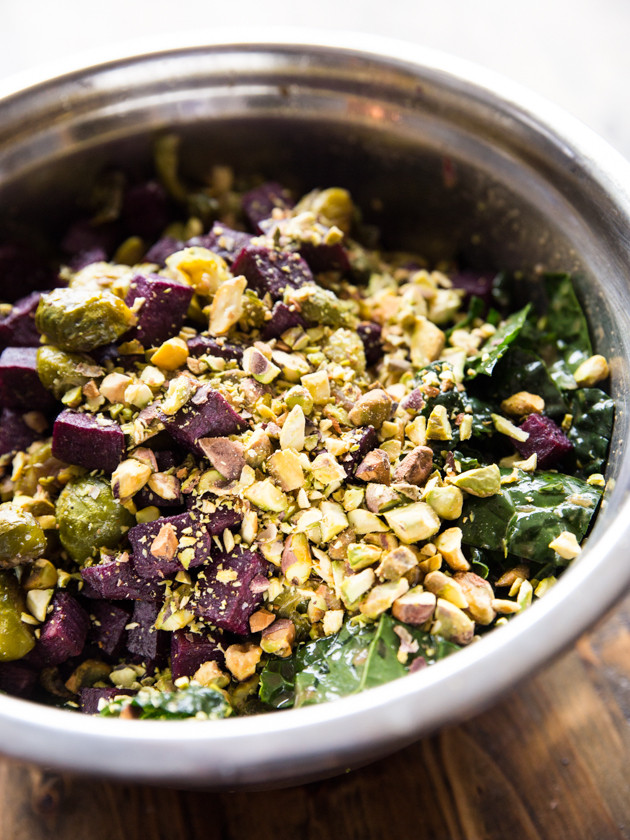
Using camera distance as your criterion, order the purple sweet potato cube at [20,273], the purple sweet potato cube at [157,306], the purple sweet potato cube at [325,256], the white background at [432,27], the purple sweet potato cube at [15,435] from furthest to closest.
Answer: the white background at [432,27]
the purple sweet potato cube at [20,273]
the purple sweet potato cube at [325,256]
the purple sweet potato cube at [15,435]
the purple sweet potato cube at [157,306]

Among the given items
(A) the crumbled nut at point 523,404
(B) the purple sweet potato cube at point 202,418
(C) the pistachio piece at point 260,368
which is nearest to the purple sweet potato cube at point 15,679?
(B) the purple sweet potato cube at point 202,418

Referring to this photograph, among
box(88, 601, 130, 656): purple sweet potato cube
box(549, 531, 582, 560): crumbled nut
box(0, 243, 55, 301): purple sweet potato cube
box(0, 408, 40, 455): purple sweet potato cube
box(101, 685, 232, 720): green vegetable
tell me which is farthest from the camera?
box(0, 243, 55, 301): purple sweet potato cube

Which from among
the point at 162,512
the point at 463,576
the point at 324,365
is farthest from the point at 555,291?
the point at 162,512

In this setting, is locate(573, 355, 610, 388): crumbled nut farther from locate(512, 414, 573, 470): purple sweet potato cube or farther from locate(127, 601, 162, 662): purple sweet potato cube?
locate(127, 601, 162, 662): purple sweet potato cube

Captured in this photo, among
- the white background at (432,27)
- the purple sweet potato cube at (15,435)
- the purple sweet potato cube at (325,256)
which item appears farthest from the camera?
the white background at (432,27)

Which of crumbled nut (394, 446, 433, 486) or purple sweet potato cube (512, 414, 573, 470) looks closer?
crumbled nut (394, 446, 433, 486)

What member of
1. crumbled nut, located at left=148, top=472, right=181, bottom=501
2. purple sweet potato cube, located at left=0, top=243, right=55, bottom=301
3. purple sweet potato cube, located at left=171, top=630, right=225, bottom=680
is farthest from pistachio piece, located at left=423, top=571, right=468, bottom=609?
purple sweet potato cube, located at left=0, top=243, right=55, bottom=301

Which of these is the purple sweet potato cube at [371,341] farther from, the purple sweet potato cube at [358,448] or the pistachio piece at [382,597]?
the pistachio piece at [382,597]
